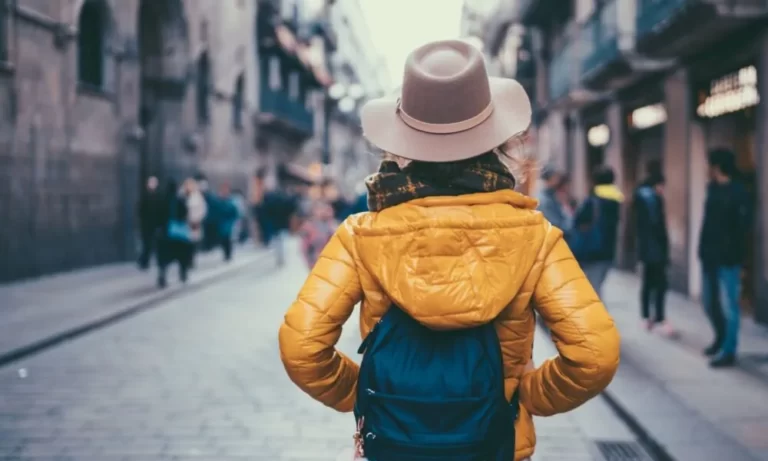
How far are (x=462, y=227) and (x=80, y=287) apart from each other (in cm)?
1284

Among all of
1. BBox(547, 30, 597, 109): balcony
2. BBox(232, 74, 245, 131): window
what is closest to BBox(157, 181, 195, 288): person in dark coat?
BBox(547, 30, 597, 109): balcony

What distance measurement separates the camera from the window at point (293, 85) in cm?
4196

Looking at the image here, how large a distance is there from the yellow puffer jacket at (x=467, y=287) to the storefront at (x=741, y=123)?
9.79 meters

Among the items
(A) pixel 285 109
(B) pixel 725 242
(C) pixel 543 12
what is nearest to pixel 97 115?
(B) pixel 725 242

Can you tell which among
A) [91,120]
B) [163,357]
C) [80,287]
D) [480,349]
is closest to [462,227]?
[480,349]

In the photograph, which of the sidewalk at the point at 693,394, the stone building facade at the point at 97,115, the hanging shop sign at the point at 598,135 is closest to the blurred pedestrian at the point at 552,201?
the sidewalk at the point at 693,394

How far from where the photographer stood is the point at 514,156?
2.19 meters

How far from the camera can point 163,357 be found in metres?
7.96

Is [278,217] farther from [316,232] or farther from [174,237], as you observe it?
[316,232]

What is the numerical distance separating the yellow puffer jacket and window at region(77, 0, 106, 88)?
16.8 meters

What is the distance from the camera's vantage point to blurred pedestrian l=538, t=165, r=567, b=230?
8.01 meters

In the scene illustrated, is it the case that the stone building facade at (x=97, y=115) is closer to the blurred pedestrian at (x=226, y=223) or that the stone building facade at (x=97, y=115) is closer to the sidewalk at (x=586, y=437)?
the blurred pedestrian at (x=226, y=223)

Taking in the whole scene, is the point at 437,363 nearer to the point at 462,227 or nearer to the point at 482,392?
the point at 482,392

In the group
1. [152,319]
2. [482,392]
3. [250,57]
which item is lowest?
[152,319]
